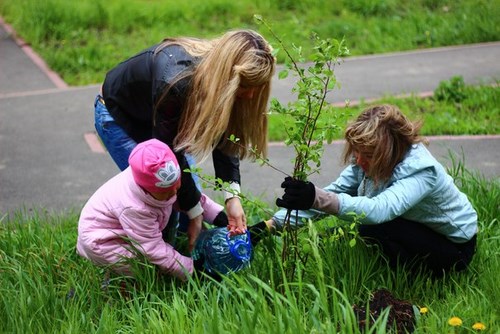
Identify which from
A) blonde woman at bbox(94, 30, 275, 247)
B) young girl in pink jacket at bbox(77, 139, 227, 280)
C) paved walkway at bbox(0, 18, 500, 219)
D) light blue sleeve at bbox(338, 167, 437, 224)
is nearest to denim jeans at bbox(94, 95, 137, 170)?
blonde woman at bbox(94, 30, 275, 247)

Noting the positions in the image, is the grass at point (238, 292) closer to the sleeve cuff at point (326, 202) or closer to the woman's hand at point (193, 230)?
the sleeve cuff at point (326, 202)

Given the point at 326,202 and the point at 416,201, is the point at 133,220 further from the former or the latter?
the point at 416,201

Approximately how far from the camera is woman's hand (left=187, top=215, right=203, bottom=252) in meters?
3.87

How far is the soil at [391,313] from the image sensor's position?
3.04 m

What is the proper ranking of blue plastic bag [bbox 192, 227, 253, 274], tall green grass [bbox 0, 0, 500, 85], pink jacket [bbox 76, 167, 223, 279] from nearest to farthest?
pink jacket [bbox 76, 167, 223, 279] < blue plastic bag [bbox 192, 227, 253, 274] < tall green grass [bbox 0, 0, 500, 85]

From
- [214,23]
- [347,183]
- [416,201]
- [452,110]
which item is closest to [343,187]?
[347,183]

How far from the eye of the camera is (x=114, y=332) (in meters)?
3.07

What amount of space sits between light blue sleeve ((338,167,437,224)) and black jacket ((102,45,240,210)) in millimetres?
700

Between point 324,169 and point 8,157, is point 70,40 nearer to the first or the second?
point 8,157

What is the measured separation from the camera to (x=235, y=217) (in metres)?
3.69

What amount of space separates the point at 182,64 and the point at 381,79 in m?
4.81

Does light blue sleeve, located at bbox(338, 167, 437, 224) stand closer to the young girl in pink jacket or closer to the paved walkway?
the young girl in pink jacket

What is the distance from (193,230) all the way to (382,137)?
104cm

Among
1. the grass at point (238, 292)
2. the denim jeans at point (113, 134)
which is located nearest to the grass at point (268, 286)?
the grass at point (238, 292)
